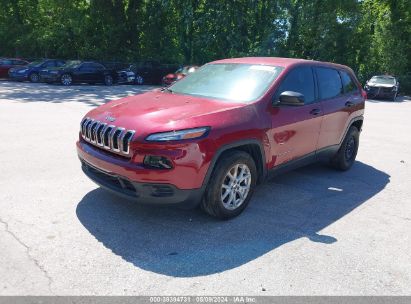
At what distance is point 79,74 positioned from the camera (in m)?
20.3

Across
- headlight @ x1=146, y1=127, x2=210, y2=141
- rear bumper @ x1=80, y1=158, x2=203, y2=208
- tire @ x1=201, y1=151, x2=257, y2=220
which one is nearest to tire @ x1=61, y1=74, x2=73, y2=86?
rear bumper @ x1=80, y1=158, x2=203, y2=208

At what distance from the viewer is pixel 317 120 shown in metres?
5.18

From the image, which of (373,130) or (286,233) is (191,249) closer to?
(286,233)

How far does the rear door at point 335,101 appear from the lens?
5387mm

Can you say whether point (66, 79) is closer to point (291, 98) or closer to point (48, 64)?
point (48, 64)

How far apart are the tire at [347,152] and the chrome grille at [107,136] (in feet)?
12.3

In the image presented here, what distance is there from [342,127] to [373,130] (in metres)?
5.18

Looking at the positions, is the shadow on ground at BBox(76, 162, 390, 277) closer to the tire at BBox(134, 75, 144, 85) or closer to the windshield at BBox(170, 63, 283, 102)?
the windshield at BBox(170, 63, 283, 102)

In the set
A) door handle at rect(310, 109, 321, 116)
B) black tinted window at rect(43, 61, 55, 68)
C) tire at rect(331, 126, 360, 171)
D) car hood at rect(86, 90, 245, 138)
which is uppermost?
car hood at rect(86, 90, 245, 138)

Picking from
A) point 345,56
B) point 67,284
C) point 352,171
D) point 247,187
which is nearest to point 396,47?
point 345,56

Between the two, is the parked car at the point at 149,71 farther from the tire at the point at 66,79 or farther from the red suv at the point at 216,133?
the red suv at the point at 216,133

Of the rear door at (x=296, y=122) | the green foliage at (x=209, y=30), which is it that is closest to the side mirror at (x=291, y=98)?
the rear door at (x=296, y=122)

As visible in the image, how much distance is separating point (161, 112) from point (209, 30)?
24023 millimetres

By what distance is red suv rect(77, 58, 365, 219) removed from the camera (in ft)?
11.7
